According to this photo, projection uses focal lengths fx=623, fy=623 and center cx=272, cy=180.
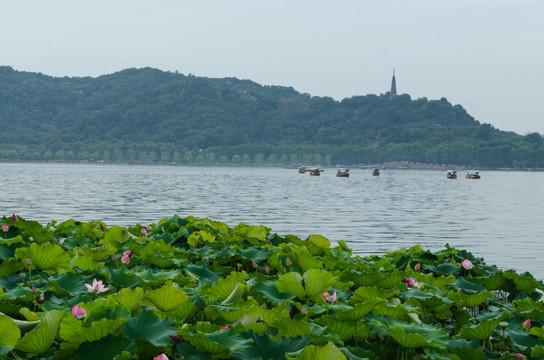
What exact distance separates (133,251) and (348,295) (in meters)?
2.46

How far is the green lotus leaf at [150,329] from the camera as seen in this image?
3.03m

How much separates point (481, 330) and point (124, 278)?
8.25 feet

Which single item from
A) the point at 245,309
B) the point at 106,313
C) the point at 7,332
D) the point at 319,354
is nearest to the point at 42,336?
the point at 7,332

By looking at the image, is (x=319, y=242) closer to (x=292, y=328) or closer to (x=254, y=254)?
(x=254, y=254)

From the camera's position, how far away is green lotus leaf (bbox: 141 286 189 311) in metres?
3.53

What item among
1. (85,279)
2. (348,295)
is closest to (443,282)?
(348,295)

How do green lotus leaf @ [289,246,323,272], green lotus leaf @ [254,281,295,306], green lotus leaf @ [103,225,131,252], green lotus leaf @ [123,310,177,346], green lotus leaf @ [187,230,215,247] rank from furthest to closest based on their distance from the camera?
green lotus leaf @ [187,230,215,247]
green lotus leaf @ [103,225,131,252]
green lotus leaf @ [289,246,323,272]
green lotus leaf @ [254,281,295,306]
green lotus leaf @ [123,310,177,346]

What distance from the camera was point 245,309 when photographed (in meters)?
3.34

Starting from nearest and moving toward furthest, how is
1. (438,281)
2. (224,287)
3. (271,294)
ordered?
(224,287) < (271,294) < (438,281)

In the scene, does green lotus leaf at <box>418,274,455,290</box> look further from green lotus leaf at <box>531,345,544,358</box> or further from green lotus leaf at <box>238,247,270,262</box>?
green lotus leaf at <box>531,345,544,358</box>

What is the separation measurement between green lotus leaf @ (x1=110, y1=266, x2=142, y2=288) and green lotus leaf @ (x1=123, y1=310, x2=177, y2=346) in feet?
5.07

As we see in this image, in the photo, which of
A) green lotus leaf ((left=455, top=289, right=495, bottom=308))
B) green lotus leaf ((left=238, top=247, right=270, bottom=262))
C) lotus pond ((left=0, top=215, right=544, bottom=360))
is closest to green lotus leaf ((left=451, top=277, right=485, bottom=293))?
lotus pond ((left=0, top=215, right=544, bottom=360))

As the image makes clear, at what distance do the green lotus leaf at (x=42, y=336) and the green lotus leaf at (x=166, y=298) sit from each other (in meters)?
0.64

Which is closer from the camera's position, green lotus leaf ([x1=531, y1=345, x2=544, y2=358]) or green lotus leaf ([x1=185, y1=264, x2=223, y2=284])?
green lotus leaf ([x1=531, y1=345, x2=544, y2=358])
